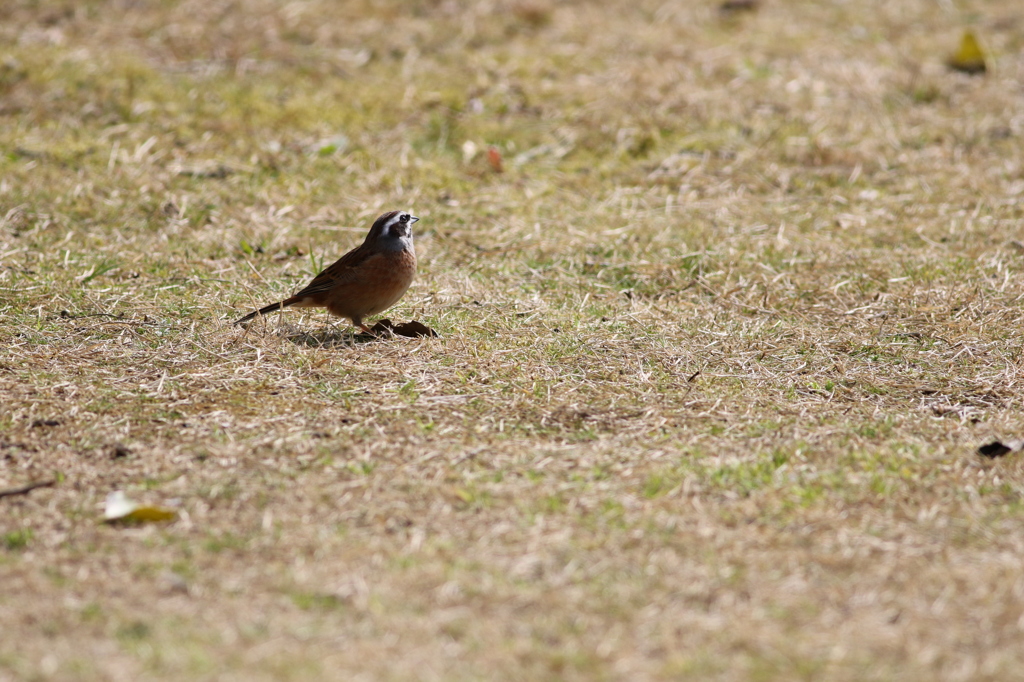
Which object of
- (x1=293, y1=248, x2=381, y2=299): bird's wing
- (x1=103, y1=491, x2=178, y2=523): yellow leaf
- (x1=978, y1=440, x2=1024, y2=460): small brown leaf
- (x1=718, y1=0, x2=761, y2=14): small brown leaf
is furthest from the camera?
(x1=718, y1=0, x2=761, y2=14): small brown leaf

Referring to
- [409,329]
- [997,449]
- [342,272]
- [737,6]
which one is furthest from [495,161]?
[997,449]

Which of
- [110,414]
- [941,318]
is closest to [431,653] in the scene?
[110,414]

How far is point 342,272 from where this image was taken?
18.9 ft

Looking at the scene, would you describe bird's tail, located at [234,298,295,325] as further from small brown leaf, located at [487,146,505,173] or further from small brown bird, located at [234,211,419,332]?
small brown leaf, located at [487,146,505,173]

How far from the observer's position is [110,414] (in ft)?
15.3

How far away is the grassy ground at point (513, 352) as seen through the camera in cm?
333

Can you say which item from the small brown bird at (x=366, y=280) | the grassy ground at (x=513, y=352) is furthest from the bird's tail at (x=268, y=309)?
the grassy ground at (x=513, y=352)

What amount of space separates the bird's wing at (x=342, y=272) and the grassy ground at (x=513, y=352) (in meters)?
0.24

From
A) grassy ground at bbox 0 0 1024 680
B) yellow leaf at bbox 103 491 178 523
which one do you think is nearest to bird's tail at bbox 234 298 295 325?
grassy ground at bbox 0 0 1024 680

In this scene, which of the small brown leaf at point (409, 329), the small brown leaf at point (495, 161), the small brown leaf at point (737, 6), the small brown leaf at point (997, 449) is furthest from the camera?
the small brown leaf at point (737, 6)

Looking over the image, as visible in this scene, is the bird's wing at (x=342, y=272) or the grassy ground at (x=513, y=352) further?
the bird's wing at (x=342, y=272)

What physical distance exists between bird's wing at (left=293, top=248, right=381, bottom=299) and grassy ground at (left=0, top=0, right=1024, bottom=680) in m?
0.24

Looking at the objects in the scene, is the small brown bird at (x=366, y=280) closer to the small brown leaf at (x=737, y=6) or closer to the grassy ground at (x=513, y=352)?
the grassy ground at (x=513, y=352)

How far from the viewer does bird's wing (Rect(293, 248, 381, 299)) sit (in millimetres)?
5715
